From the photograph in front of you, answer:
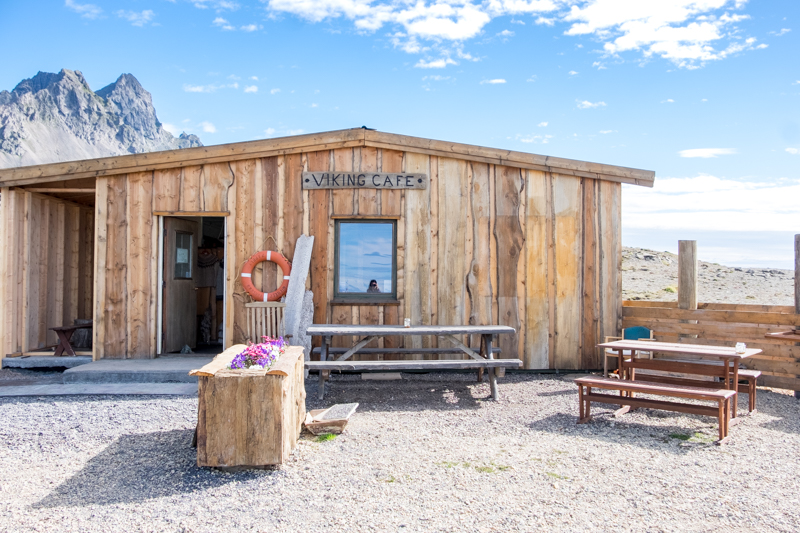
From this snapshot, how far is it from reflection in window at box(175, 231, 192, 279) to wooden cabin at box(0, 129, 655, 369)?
0.46 metres

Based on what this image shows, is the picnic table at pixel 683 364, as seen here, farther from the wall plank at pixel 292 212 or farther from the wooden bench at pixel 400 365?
the wall plank at pixel 292 212

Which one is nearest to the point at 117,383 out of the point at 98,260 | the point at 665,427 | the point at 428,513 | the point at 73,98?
the point at 98,260

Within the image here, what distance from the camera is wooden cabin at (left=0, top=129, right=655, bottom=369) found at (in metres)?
6.68

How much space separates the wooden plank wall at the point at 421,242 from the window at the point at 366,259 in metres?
0.13

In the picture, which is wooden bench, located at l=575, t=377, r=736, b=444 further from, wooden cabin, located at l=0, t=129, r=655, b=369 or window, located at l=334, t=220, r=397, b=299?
window, located at l=334, t=220, r=397, b=299

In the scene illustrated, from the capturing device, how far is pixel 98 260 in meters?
6.65

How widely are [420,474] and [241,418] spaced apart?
1154 mm

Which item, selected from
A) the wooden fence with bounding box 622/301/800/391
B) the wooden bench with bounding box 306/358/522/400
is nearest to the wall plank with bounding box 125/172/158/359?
the wooden bench with bounding box 306/358/522/400

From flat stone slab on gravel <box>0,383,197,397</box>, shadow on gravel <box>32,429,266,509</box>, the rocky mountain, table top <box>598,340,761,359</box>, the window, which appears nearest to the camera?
shadow on gravel <box>32,429,266,509</box>

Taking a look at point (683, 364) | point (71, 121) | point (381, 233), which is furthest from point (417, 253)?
point (71, 121)

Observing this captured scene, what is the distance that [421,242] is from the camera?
6.73 metres

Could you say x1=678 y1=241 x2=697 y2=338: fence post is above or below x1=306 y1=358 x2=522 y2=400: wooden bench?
above

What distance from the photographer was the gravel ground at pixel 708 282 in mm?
17500

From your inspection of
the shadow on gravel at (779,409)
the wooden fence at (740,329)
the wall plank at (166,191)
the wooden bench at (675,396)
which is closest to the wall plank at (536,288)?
the wooden fence at (740,329)
